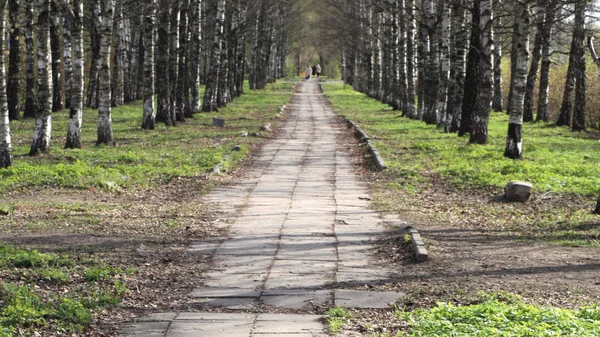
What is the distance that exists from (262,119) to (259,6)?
Answer: 21809 mm

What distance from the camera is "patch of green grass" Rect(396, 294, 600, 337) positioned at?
19.6 feet

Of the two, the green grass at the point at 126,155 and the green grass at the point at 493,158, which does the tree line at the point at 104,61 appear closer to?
the green grass at the point at 126,155

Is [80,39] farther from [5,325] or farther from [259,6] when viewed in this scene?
[259,6]

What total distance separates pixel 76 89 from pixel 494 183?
10171 millimetres

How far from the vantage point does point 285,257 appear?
977 centimetres

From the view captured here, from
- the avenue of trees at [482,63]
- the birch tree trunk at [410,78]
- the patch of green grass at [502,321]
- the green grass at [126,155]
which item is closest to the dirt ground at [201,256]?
the patch of green grass at [502,321]

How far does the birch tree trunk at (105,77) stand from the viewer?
66.0ft

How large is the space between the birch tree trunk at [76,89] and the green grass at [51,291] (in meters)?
10.9

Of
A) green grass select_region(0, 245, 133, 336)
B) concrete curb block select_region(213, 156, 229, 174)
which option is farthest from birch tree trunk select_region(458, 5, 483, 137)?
green grass select_region(0, 245, 133, 336)

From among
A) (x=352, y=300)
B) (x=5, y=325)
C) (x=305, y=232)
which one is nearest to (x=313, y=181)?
(x=305, y=232)

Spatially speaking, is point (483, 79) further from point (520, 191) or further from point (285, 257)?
point (285, 257)

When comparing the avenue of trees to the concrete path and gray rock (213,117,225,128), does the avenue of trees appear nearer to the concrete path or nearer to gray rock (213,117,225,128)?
the concrete path

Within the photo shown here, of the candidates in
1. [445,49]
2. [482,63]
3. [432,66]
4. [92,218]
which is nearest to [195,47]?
[432,66]

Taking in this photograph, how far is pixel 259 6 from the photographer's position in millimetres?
55312
